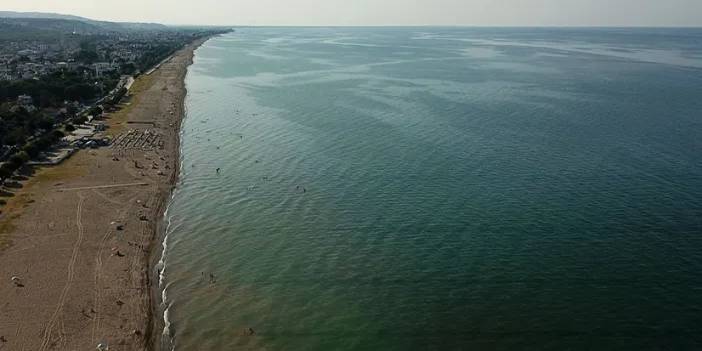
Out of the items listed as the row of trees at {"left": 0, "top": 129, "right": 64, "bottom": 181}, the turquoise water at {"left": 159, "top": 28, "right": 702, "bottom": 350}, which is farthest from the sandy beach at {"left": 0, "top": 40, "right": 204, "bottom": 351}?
the turquoise water at {"left": 159, "top": 28, "right": 702, "bottom": 350}

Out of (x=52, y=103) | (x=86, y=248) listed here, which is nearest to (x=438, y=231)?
(x=86, y=248)

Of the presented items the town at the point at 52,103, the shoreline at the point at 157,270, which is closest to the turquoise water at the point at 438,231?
the shoreline at the point at 157,270

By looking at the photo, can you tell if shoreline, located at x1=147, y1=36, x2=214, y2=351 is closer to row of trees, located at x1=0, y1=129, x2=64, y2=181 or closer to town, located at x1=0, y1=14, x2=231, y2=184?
row of trees, located at x1=0, y1=129, x2=64, y2=181

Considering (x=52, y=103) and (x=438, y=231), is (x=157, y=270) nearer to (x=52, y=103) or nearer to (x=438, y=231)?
(x=438, y=231)

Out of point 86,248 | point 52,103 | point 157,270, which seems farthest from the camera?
point 52,103

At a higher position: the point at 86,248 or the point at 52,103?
the point at 52,103

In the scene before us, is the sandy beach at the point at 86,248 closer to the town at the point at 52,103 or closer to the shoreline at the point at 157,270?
the shoreline at the point at 157,270

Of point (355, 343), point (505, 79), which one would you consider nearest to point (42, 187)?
point (355, 343)
